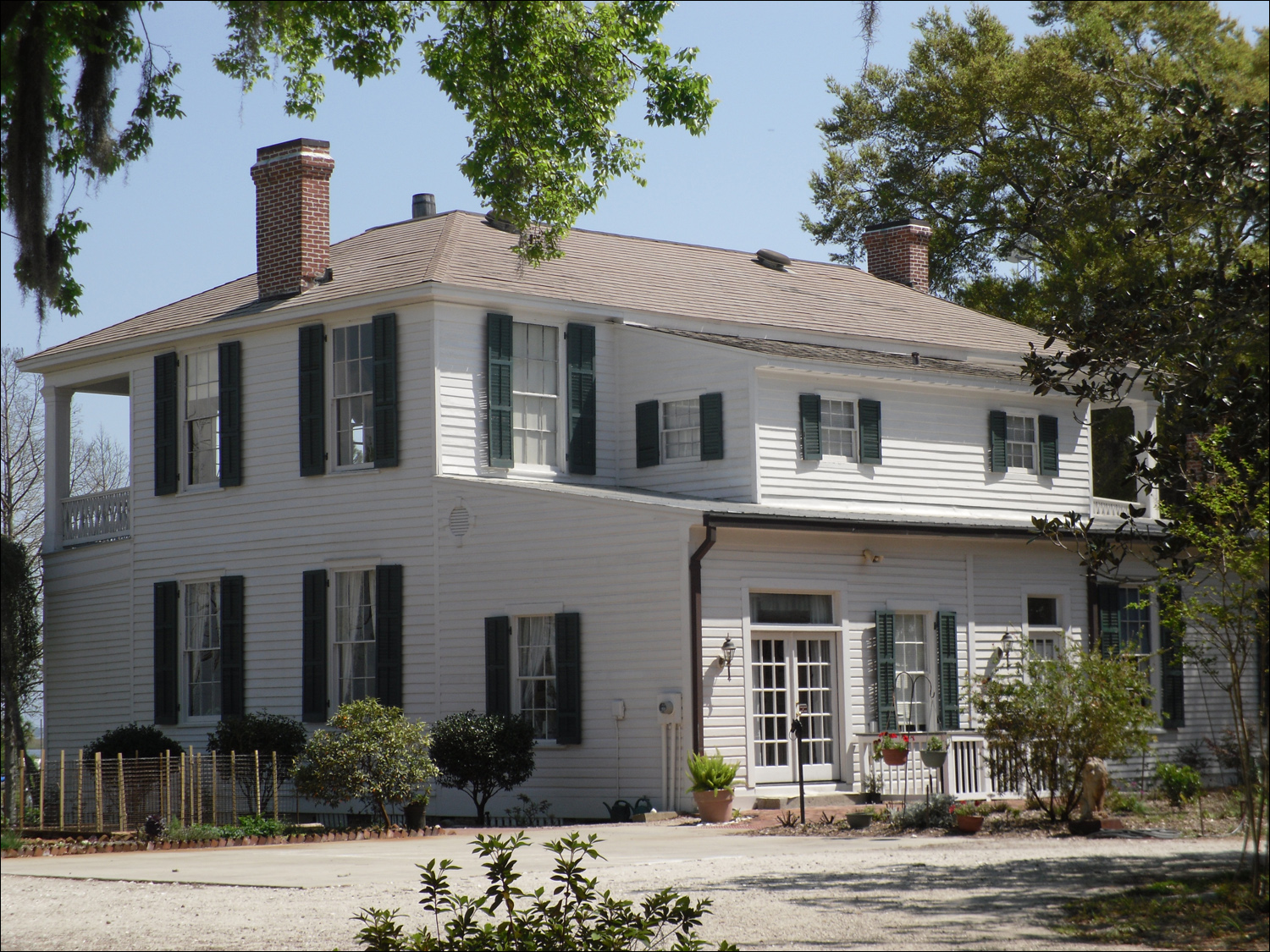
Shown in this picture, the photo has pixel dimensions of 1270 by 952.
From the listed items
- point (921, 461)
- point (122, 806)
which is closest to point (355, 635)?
point (122, 806)

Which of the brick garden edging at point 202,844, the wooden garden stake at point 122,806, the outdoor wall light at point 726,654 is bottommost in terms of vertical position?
the brick garden edging at point 202,844

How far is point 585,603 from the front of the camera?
19.5 m

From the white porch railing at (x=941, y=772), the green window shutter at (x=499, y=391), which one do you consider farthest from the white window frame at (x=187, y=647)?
the white porch railing at (x=941, y=772)

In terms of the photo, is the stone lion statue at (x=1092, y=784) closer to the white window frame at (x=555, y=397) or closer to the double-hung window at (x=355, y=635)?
the white window frame at (x=555, y=397)

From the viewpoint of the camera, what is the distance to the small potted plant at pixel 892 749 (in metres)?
19.3

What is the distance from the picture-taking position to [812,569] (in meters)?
20.4

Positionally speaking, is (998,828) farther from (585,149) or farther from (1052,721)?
(585,149)

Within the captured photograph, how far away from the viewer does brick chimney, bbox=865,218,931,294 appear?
102 feet

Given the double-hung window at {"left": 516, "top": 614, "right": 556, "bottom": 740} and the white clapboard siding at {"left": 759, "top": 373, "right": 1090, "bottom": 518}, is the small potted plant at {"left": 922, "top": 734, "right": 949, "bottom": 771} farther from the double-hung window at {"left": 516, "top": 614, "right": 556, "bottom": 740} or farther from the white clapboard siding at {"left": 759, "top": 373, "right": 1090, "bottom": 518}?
the double-hung window at {"left": 516, "top": 614, "right": 556, "bottom": 740}

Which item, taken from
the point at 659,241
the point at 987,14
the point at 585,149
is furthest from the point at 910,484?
the point at 987,14

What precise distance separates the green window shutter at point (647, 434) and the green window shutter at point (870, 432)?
2.91 m

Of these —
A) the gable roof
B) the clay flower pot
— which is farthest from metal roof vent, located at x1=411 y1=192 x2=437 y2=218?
the clay flower pot

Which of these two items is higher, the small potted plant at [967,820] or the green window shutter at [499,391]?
the green window shutter at [499,391]

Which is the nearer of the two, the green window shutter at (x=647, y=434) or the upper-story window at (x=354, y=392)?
the upper-story window at (x=354, y=392)
